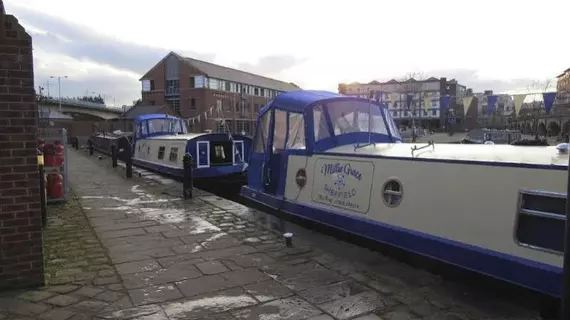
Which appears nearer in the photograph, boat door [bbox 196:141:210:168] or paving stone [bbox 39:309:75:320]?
paving stone [bbox 39:309:75:320]

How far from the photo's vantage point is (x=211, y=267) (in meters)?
5.24

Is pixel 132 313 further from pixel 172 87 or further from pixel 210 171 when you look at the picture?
pixel 172 87

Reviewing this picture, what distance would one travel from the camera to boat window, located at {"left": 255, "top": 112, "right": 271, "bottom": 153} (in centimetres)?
905

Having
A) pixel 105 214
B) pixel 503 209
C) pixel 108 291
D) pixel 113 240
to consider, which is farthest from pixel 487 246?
pixel 105 214

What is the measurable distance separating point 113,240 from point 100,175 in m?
10.3

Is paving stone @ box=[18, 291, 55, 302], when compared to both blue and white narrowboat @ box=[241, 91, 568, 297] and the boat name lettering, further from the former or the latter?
Answer: the boat name lettering

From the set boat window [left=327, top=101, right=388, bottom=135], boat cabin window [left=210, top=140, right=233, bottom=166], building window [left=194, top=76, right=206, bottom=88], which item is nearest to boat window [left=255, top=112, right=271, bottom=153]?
boat window [left=327, top=101, right=388, bottom=135]

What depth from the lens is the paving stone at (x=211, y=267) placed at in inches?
201

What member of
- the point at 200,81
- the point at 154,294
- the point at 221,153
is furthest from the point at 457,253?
the point at 200,81

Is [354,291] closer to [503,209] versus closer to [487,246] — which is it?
[487,246]

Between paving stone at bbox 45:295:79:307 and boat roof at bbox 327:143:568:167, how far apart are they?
4013 mm

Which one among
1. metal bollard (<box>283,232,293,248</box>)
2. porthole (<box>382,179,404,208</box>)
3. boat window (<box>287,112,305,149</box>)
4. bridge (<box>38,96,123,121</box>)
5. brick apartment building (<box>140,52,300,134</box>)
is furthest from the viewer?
bridge (<box>38,96,123,121</box>)

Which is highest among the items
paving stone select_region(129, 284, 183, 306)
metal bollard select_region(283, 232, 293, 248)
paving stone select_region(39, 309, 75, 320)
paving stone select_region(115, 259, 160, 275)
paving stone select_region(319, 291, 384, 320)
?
metal bollard select_region(283, 232, 293, 248)

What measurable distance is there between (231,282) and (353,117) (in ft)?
12.8
